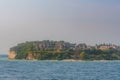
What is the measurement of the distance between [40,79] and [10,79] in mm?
4135

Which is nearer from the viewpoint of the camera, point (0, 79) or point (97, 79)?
point (0, 79)

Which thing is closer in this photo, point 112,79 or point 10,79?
point 10,79

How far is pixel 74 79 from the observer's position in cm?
5866

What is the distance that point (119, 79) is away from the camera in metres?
60.4

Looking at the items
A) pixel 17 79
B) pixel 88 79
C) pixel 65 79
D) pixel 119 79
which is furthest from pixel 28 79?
pixel 119 79

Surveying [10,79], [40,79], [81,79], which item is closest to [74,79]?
[81,79]

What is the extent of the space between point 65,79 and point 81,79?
264 cm

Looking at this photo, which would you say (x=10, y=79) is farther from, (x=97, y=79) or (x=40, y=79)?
(x=97, y=79)

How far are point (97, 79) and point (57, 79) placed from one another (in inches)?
241

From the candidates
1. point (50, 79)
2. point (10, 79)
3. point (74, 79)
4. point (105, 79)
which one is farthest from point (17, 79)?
point (105, 79)

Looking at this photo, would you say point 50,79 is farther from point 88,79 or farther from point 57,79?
point 88,79

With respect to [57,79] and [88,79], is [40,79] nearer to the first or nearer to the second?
[57,79]

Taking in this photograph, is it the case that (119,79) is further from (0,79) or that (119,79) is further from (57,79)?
(0,79)

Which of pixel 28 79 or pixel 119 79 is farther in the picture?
pixel 119 79
